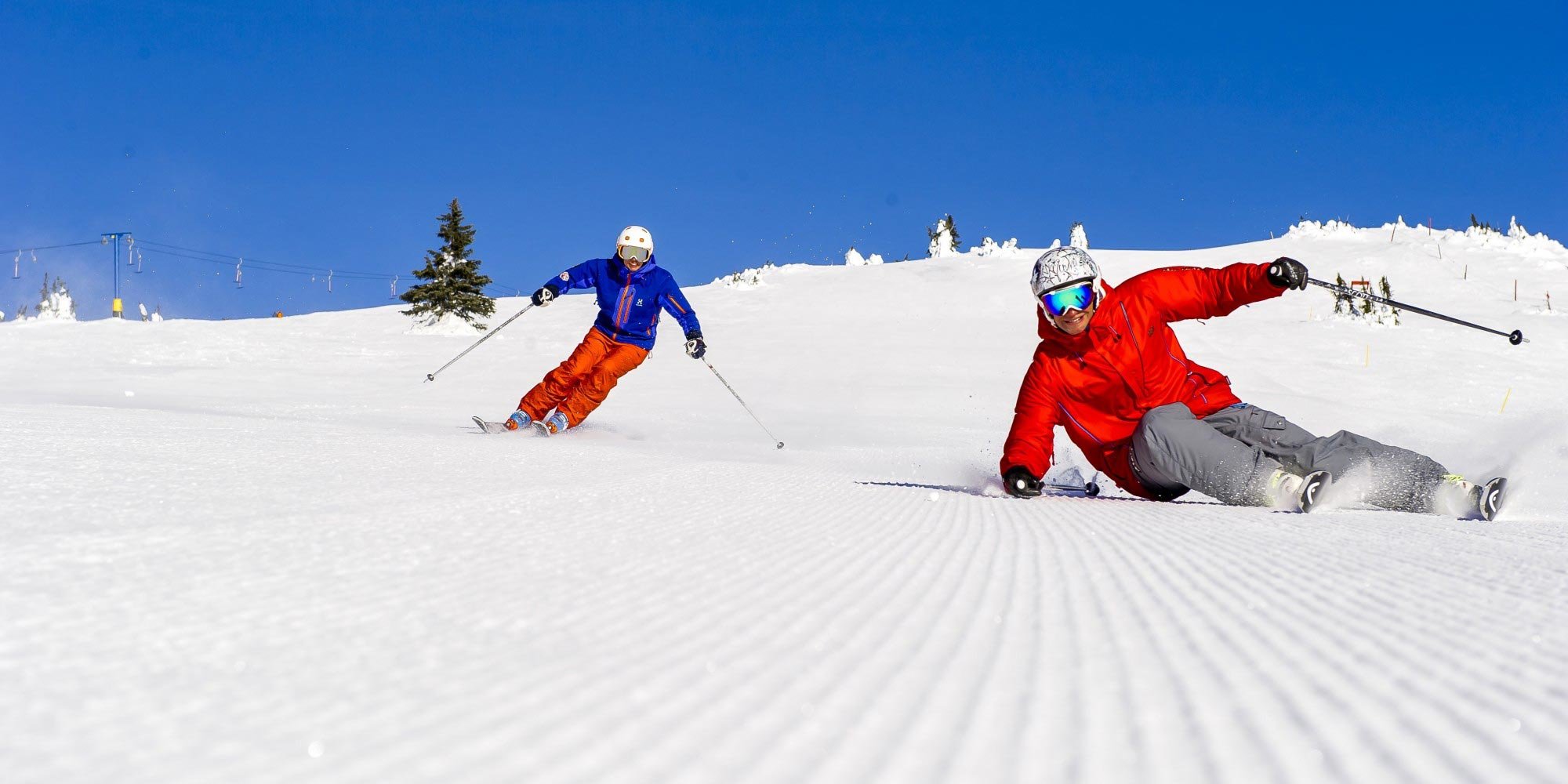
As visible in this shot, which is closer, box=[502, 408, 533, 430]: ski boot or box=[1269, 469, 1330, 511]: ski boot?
box=[1269, 469, 1330, 511]: ski boot

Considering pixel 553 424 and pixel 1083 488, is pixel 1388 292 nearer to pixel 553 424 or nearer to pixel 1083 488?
pixel 1083 488

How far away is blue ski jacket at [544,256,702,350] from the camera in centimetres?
730

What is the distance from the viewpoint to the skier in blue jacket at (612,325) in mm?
7066

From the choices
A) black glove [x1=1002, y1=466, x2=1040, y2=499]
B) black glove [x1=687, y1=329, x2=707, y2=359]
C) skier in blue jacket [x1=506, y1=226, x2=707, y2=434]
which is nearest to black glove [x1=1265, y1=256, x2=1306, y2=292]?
black glove [x1=1002, y1=466, x2=1040, y2=499]

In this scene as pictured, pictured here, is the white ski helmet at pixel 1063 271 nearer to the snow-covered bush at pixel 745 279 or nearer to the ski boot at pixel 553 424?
the ski boot at pixel 553 424

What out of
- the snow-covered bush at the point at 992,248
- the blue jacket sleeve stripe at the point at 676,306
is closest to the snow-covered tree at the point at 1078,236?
the snow-covered bush at the point at 992,248

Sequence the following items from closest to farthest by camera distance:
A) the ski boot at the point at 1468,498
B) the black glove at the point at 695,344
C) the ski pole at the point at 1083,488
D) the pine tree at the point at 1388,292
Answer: the ski boot at the point at 1468,498, the ski pole at the point at 1083,488, the black glove at the point at 695,344, the pine tree at the point at 1388,292

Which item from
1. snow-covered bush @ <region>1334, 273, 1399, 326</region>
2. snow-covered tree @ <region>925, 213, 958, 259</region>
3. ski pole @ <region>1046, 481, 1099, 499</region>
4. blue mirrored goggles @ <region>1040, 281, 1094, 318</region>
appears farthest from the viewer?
snow-covered tree @ <region>925, 213, 958, 259</region>

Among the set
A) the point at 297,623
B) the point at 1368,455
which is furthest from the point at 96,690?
the point at 1368,455

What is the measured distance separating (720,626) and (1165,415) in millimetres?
2890

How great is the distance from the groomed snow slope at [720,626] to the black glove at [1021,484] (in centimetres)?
7

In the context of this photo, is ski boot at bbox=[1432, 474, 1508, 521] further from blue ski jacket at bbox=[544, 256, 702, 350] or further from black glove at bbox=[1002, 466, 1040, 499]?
blue ski jacket at bbox=[544, 256, 702, 350]

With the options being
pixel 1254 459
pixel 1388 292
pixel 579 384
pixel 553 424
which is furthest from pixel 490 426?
pixel 1388 292

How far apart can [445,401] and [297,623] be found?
9.02 m
